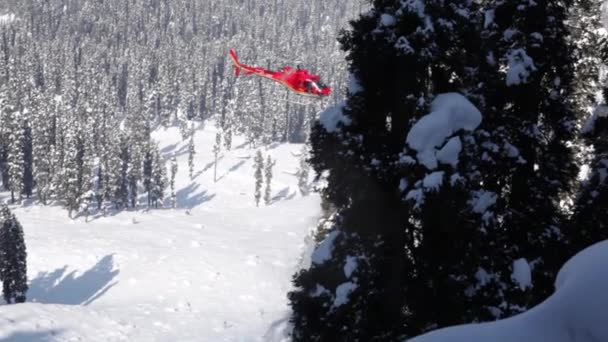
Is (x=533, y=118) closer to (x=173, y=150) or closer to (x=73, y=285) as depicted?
(x=73, y=285)

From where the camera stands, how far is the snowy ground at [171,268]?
1433 inches

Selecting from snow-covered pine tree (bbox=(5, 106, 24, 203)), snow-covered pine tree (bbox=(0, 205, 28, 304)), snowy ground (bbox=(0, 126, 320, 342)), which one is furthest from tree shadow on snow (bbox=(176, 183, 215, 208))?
snow-covered pine tree (bbox=(0, 205, 28, 304))

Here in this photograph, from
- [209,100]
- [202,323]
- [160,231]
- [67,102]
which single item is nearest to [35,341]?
[202,323]

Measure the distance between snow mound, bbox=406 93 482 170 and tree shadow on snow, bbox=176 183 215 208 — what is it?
97.2 metres

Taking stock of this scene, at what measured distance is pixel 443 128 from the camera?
783 cm

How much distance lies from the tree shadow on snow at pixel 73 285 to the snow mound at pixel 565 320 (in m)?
60.8

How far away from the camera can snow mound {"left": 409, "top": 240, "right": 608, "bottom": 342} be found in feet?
8.86

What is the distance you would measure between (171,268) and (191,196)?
157 feet

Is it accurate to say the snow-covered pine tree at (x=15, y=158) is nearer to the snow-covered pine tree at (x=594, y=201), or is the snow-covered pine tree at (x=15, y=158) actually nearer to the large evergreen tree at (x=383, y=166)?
the large evergreen tree at (x=383, y=166)

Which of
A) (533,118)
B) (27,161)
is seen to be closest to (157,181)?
(27,161)

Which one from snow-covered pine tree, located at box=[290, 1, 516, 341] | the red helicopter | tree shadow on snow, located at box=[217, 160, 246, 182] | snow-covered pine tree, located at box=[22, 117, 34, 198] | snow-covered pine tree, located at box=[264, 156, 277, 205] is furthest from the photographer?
tree shadow on snow, located at box=[217, 160, 246, 182]

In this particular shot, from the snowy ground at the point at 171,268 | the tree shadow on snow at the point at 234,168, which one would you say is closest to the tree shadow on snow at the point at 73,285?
the snowy ground at the point at 171,268

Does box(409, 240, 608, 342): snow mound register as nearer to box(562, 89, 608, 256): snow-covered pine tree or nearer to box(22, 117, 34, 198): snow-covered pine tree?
box(562, 89, 608, 256): snow-covered pine tree

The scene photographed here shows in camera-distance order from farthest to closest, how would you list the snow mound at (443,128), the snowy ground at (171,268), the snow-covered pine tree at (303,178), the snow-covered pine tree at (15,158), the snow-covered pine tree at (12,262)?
1. the snow-covered pine tree at (303,178)
2. the snow-covered pine tree at (15,158)
3. the snow-covered pine tree at (12,262)
4. the snowy ground at (171,268)
5. the snow mound at (443,128)
